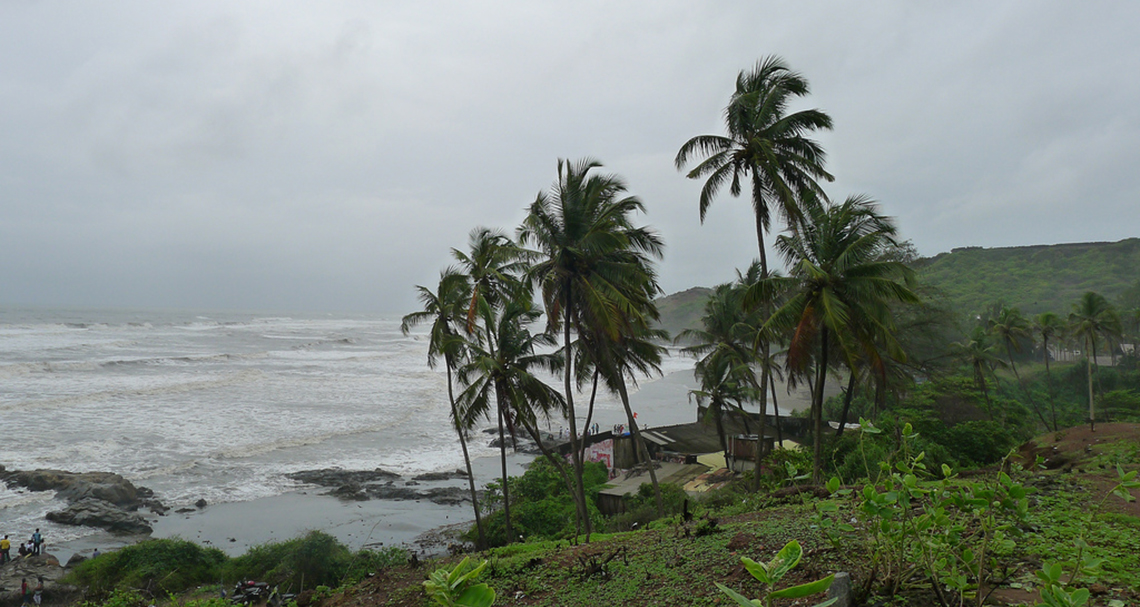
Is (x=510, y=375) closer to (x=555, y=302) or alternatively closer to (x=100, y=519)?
(x=555, y=302)

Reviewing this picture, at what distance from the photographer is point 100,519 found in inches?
671

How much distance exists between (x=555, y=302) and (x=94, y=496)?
17060 millimetres

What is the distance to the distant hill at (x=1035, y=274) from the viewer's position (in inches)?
2788

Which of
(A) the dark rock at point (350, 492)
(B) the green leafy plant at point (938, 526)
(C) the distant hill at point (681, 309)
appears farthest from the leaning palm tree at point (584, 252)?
(C) the distant hill at point (681, 309)

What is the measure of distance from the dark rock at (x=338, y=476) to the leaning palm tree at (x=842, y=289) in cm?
1738

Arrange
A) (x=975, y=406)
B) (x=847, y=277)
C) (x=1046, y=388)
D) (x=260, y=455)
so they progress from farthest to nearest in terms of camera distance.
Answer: (x=1046, y=388)
(x=260, y=455)
(x=975, y=406)
(x=847, y=277)

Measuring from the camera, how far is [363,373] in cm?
4628

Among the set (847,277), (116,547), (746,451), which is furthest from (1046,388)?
(116,547)

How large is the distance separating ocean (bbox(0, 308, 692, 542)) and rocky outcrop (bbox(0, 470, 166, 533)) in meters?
0.35

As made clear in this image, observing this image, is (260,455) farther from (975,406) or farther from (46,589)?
(975,406)

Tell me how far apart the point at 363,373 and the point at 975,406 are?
4128cm

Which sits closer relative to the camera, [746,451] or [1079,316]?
[746,451]

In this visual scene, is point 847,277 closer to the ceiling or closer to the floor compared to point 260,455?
closer to the ceiling

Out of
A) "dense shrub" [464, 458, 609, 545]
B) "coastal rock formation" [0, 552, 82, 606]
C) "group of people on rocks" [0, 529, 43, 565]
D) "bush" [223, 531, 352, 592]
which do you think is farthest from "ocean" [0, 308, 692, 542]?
"dense shrub" [464, 458, 609, 545]
